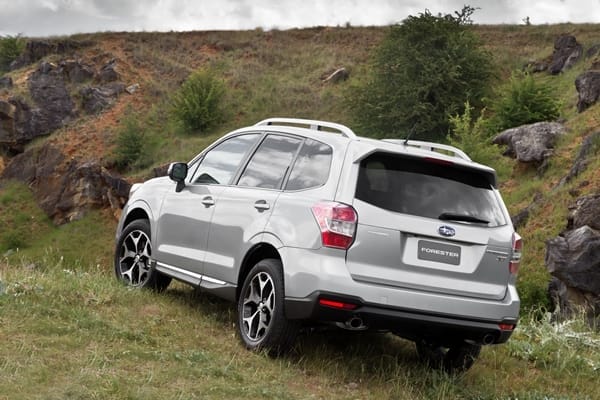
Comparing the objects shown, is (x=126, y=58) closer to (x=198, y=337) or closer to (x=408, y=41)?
(x=408, y=41)

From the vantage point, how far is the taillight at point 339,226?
15.6 feet

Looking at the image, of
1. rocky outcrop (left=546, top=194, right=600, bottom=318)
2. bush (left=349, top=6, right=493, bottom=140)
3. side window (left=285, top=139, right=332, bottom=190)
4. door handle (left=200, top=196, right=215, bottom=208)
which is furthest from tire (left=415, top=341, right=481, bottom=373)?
bush (left=349, top=6, right=493, bottom=140)

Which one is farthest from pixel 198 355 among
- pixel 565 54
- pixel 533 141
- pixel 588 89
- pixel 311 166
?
pixel 565 54

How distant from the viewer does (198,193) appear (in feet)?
21.6

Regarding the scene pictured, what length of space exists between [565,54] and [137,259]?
97.3 feet

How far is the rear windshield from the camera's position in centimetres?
495

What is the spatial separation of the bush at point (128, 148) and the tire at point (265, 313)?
93.5 ft

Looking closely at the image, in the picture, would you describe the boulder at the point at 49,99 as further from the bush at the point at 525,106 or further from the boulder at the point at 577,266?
the boulder at the point at 577,266

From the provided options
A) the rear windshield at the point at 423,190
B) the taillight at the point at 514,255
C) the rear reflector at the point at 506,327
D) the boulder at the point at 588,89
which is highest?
the boulder at the point at 588,89

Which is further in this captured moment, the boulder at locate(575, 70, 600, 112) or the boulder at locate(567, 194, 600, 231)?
the boulder at locate(575, 70, 600, 112)

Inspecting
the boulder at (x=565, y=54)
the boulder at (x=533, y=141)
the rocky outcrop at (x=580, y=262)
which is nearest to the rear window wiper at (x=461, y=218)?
the rocky outcrop at (x=580, y=262)

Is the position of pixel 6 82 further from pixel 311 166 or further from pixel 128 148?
pixel 311 166

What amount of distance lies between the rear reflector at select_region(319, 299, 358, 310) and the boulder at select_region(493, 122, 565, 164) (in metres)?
15.5

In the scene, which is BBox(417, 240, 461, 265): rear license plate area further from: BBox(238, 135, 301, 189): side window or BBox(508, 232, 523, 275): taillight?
BBox(238, 135, 301, 189): side window
